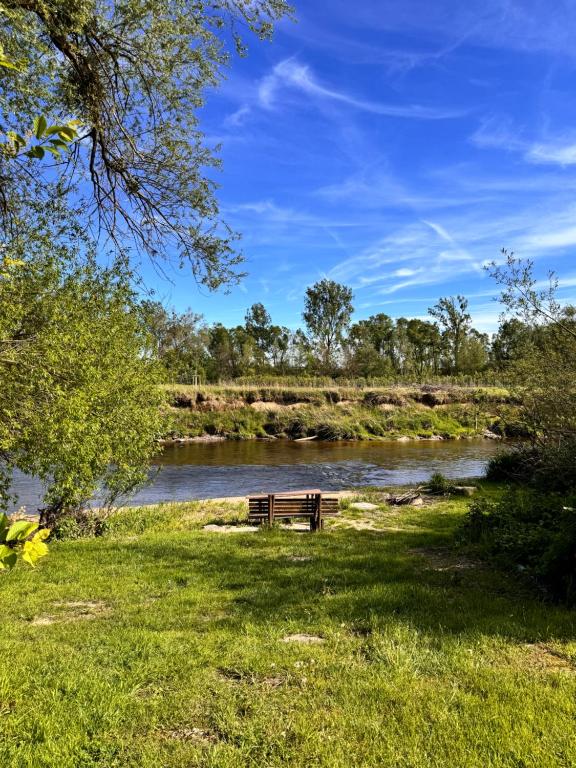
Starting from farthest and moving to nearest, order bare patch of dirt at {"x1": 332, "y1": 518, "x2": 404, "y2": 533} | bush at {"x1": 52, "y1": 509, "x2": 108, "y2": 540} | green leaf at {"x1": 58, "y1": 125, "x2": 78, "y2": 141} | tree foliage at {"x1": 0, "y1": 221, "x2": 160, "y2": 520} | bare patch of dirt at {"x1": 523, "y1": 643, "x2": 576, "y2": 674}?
bare patch of dirt at {"x1": 332, "y1": 518, "x2": 404, "y2": 533} < bush at {"x1": 52, "y1": 509, "x2": 108, "y2": 540} < tree foliage at {"x1": 0, "y1": 221, "x2": 160, "y2": 520} < bare patch of dirt at {"x1": 523, "y1": 643, "x2": 576, "y2": 674} < green leaf at {"x1": 58, "y1": 125, "x2": 78, "y2": 141}

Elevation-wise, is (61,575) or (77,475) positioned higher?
(77,475)

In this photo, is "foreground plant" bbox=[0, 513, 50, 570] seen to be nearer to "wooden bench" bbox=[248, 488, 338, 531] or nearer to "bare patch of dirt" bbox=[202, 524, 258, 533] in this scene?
"bare patch of dirt" bbox=[202, 524, 258, 533]

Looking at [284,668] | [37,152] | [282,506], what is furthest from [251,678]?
[282,506]

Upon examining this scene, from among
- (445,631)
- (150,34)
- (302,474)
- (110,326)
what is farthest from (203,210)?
(302,474)

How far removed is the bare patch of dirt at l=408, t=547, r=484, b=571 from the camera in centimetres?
880

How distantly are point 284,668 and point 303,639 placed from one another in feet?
2.61

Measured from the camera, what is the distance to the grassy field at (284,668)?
3.60m

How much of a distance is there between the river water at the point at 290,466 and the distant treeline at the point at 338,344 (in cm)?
2879

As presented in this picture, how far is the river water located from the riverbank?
4415mm

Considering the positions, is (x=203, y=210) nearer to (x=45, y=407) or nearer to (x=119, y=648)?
(x=45, y=407)

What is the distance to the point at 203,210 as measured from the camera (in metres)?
8.13

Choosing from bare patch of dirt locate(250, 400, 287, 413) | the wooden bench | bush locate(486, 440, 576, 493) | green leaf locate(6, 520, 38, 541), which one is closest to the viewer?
green leaf locate(6, 520, 38, 541)

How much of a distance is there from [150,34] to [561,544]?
29.4 feet

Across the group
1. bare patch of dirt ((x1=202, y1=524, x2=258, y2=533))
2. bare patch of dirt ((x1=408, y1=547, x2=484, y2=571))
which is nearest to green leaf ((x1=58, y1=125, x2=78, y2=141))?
bare patch of dirt ((x1=408, y1=547, x2=484, y2=571))
